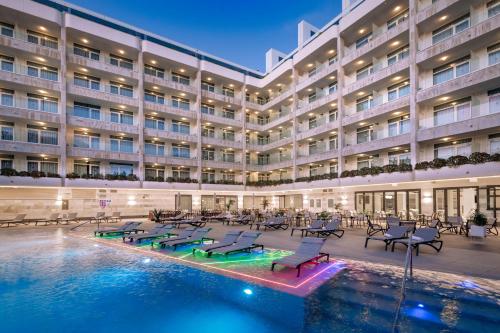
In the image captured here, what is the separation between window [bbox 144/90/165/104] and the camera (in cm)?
3806

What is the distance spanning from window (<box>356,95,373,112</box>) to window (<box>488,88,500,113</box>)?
9.89 metres

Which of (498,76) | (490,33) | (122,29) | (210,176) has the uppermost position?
(122,29)

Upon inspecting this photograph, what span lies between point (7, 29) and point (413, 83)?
3841 centimetres

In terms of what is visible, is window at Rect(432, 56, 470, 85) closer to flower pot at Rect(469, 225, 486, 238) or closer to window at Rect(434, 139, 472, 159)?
window at Rect(434, 139, 472, 159)

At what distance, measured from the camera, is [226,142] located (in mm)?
42906

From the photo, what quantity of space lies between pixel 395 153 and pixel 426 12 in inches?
477

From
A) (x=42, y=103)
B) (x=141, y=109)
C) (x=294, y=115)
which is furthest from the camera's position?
(x=294, y=115)

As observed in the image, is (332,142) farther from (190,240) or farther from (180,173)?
(190,240)

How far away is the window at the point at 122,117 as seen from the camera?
116 ft

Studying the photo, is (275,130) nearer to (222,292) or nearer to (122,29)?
(122,29)

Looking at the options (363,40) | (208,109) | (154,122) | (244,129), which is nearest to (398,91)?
(363,40)

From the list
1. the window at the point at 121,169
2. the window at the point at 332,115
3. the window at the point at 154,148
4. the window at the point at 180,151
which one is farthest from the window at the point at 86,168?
the window at the point at 332,115

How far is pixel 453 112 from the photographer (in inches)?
938

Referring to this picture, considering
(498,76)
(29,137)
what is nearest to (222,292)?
(498,76)
